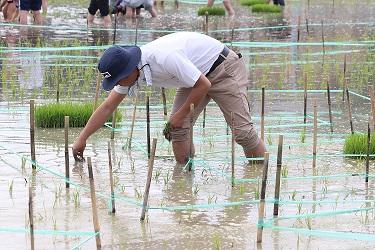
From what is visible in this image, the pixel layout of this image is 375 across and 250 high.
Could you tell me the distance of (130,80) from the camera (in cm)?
689

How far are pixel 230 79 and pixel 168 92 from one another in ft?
11.8

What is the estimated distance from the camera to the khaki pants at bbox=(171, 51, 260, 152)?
7.50m

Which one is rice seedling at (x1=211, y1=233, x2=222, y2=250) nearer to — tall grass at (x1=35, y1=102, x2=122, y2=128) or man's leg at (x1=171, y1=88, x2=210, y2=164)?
man's leg at (x1=171, y1=88, x2=210, y2=164)

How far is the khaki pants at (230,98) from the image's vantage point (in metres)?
7.50

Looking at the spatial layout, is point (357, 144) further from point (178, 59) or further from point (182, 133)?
point (178, 59)

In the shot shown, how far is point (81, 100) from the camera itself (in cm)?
1052

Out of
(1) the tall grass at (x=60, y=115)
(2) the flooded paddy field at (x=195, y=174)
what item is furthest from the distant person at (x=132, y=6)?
(1) the tall grass at (x=60, y=115)

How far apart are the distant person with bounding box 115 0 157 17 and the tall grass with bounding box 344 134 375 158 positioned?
1336cm

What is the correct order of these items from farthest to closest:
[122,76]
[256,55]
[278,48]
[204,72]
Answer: [278,48]
[256,55]
[204,72]
[122,76]

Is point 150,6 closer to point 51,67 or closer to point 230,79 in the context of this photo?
point 51,67

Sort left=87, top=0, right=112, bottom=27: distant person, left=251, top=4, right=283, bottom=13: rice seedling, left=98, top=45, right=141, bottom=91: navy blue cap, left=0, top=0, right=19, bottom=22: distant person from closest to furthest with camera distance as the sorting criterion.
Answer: left=98, top=45, right=141, bottom=91: navy blue cap
left=87, top=0, right=112, bottom=27: distant person
left=0, top=0, right=19, bottom=22: distant person
left=251, top=4, right=283, bottom=13: rice seedling

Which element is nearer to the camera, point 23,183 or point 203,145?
point 23,183

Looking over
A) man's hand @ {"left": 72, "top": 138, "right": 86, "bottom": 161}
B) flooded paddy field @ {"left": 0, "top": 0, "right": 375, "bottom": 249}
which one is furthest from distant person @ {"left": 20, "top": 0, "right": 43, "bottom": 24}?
man's hand @ {"left": 72, "top": 138, "right": 86, "bottom": 161}

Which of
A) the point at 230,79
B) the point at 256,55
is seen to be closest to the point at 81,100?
the point at 230,79
